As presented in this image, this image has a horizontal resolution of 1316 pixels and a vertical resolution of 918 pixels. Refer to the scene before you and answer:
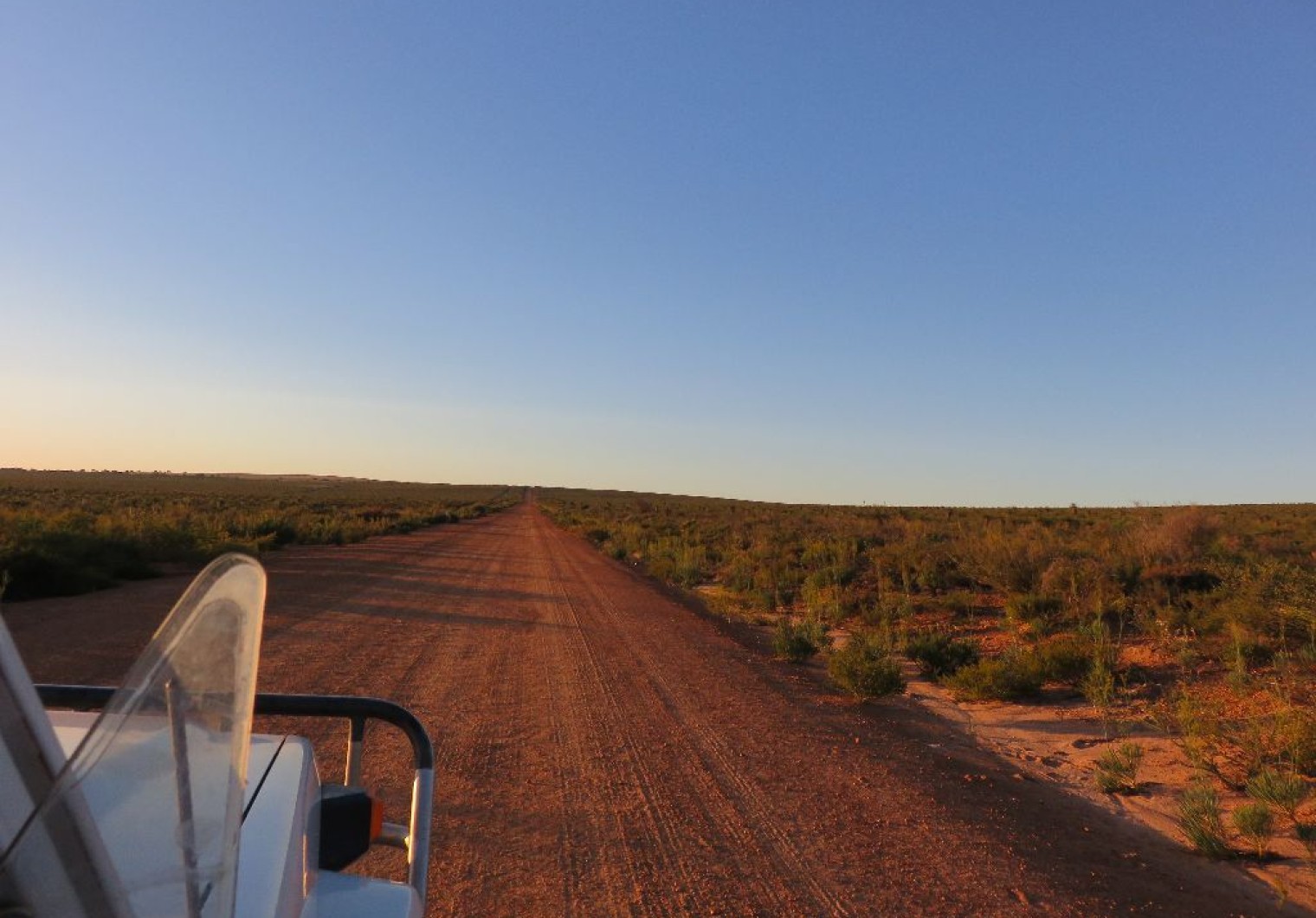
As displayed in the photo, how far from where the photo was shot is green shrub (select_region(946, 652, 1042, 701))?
11.1m

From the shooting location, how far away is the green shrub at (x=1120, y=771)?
25.9ft

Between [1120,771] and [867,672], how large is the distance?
11.0ft

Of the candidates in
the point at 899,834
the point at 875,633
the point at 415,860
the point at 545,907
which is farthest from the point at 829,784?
the point at 875,633

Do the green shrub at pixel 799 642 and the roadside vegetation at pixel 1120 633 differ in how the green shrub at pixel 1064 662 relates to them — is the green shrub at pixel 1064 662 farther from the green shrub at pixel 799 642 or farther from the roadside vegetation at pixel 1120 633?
the green shrub at pixel 799 642

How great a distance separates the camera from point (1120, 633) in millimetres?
12281

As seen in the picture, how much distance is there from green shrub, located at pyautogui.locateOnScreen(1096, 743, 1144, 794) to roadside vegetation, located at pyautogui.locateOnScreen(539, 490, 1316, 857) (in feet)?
0.05

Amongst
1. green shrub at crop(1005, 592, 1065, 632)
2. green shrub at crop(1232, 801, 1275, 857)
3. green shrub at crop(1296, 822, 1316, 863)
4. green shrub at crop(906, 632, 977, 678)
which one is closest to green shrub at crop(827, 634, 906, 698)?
green shrub at crop(906, 632, 977, 678)

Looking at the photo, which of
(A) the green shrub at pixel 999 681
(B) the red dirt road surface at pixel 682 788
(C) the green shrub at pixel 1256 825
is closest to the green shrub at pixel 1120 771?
(B) the red dirt road surface at pixel 682 788

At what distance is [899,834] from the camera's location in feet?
20.8

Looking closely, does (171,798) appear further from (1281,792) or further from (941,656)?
(941,656)

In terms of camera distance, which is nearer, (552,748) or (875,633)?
(552,748)

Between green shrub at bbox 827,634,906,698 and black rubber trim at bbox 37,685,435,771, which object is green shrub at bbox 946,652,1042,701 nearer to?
green shrub at bbox 827,634,906,698

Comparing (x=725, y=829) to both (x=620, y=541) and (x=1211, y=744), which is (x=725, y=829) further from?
(x=620, y=541)

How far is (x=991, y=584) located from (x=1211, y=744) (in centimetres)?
1031
